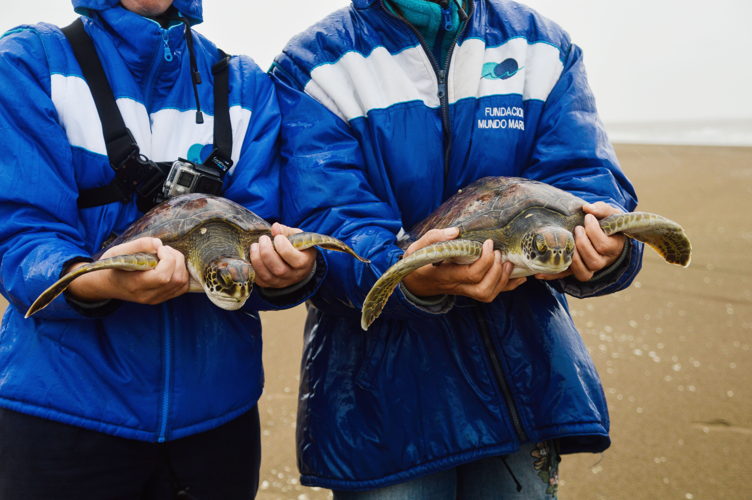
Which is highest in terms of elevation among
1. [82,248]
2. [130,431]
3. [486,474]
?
[82,248]

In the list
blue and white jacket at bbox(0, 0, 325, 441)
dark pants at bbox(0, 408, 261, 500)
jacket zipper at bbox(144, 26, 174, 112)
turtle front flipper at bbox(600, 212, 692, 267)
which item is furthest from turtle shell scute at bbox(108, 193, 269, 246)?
turtle front flipper at bbox(600, 212, 692, 267)

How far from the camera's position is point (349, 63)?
2254 mm

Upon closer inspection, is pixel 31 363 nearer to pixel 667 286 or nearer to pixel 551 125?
pixel 551 125

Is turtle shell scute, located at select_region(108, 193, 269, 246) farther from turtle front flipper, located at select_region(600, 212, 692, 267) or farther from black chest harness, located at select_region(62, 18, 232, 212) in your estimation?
turtle front flipper, located at select_region(600, 212, 692, 267)

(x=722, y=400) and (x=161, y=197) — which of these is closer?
(x=161, y=197)

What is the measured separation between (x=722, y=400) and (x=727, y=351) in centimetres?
91

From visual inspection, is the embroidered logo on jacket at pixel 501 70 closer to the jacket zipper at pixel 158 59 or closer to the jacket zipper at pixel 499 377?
the jacket zipper at pixel 499 377

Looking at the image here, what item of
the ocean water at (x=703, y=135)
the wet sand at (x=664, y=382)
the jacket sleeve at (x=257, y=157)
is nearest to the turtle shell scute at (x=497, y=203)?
the jacket sleeve at (x=257, y=157)

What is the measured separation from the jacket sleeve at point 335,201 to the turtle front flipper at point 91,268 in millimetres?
659

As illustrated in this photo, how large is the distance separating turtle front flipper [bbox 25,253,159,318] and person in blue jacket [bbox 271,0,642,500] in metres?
0.67

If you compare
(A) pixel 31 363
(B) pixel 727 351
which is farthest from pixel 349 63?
(B) pixel 727 351

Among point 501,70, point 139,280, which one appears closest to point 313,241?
point 139,280

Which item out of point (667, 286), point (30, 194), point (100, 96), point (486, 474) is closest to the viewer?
point (30, 194)

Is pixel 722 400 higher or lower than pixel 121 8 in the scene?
lower
